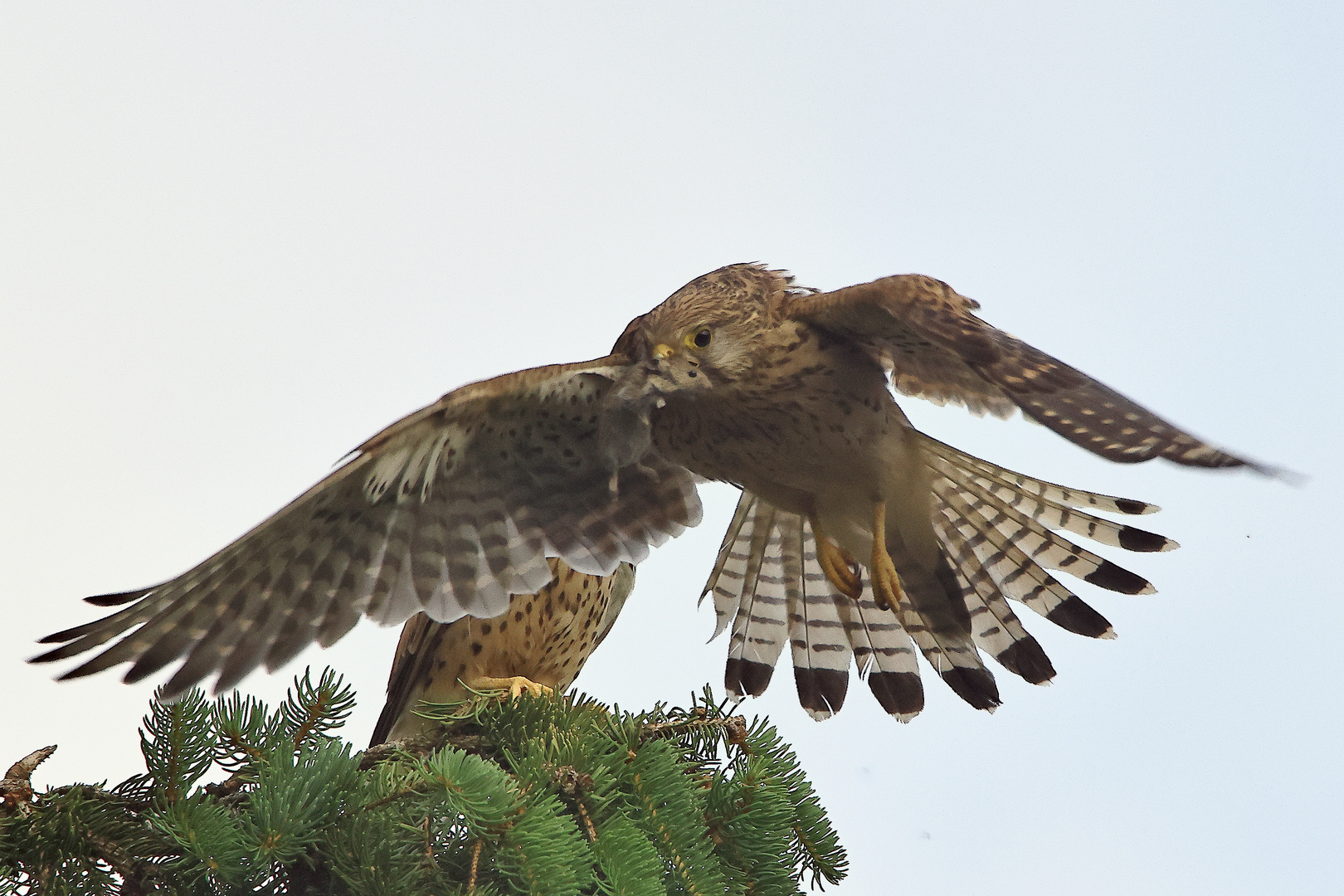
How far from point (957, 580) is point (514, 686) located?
52.1 inches

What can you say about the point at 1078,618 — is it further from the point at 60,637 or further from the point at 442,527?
the point at 60,637

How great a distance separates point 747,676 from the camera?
11.9 feet

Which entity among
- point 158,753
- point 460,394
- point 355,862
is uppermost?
point 460,394

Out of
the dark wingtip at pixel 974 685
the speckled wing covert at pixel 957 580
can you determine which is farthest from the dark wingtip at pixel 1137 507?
the dark wingtip at pixel 974 685

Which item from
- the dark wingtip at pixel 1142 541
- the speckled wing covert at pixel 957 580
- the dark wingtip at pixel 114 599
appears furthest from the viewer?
the speckled wing covert at pixel 957 580

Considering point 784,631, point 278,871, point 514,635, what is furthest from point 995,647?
point 278,871

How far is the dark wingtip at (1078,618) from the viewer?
3.41 m

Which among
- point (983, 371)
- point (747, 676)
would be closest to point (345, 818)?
point (983, 371)

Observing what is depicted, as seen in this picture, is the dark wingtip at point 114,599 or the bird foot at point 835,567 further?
the bird foot at point 835,567

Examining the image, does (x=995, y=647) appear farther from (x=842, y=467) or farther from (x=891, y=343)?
(x=891, y=343)

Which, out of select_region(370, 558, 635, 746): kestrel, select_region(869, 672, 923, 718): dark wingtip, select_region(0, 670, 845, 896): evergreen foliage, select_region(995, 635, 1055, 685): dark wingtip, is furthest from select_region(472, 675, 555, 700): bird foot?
select_region(995, 635, 1055, 685): dark wingtip

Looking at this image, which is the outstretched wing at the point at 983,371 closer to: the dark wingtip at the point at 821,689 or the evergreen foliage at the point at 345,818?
the evergreen foliage at the point at 345,818

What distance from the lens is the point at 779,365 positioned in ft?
9.42

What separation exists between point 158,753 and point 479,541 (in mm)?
1296
